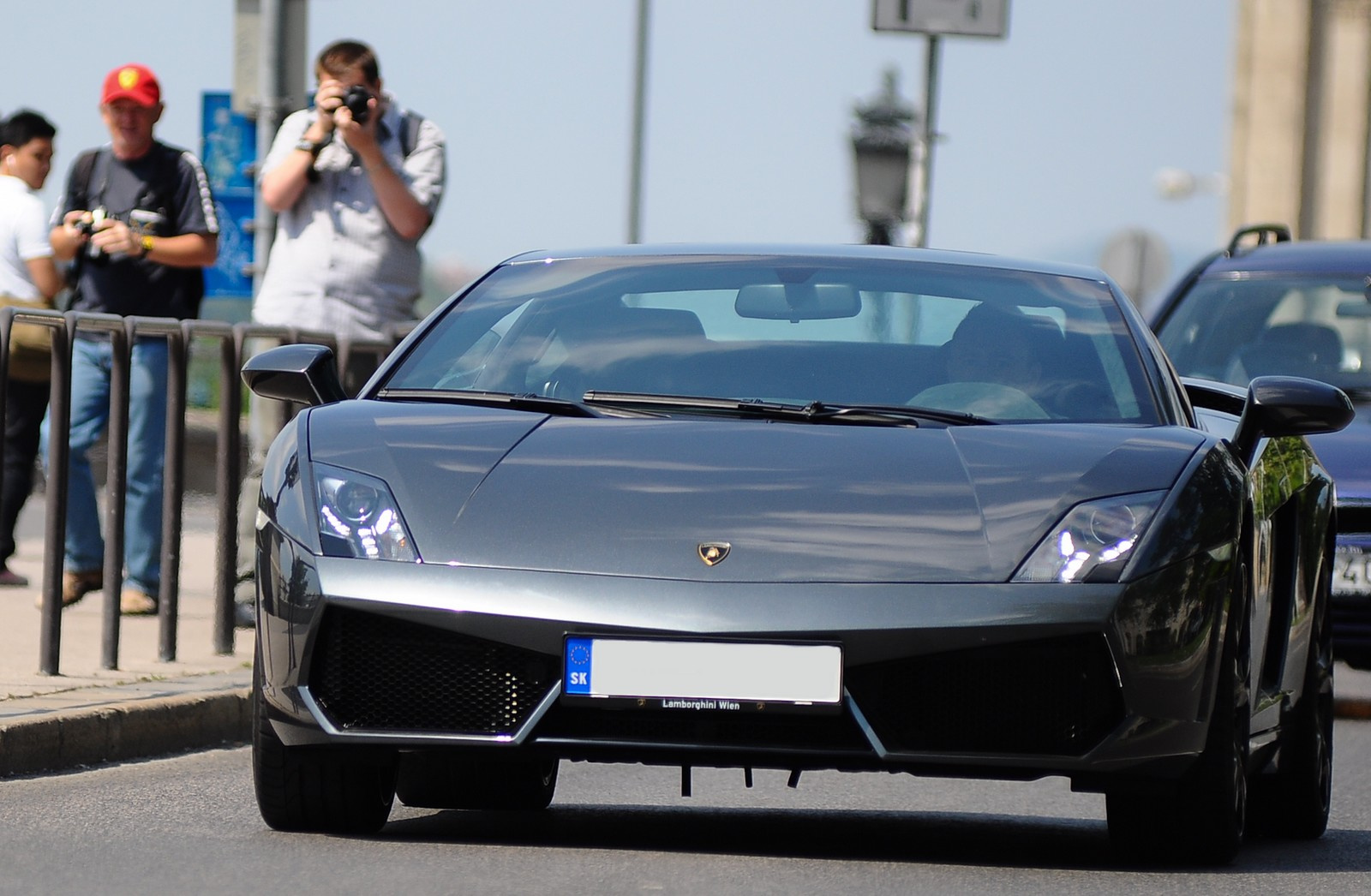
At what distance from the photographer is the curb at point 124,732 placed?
7188 mm

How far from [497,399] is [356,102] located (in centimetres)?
477

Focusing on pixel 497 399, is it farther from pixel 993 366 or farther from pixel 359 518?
pixel 993 366

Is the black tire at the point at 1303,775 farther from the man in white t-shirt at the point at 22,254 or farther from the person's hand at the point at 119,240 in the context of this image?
the person's hand at the point at 119,240

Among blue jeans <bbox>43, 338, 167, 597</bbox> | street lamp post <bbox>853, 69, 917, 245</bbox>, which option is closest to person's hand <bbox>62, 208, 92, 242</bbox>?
blue jeans <bbox>43, 338, 167, 597</bbox>

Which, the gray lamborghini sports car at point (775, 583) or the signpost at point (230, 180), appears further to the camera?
the signpost at point (230, 180)

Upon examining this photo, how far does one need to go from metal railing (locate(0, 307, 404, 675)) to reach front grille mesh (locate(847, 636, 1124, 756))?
3.61 metres

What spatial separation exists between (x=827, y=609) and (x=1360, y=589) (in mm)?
5161

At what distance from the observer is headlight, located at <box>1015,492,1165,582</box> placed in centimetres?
545

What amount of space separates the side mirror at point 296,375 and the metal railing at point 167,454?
1893 millimetres

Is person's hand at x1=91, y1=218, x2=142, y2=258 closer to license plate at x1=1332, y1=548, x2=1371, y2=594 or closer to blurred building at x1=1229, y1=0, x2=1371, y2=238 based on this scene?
license plate at x1=1332, y1=548, x2=1371, y2=594

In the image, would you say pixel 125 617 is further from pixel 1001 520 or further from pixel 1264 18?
pixel 1264 18

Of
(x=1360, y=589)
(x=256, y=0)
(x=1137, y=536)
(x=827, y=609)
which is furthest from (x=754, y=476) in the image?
(x=256, y=0)

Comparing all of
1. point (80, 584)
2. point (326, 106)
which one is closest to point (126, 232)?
point (326, 106)

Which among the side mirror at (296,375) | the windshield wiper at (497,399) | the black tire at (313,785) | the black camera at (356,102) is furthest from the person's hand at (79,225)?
the black tire at (313,785)
